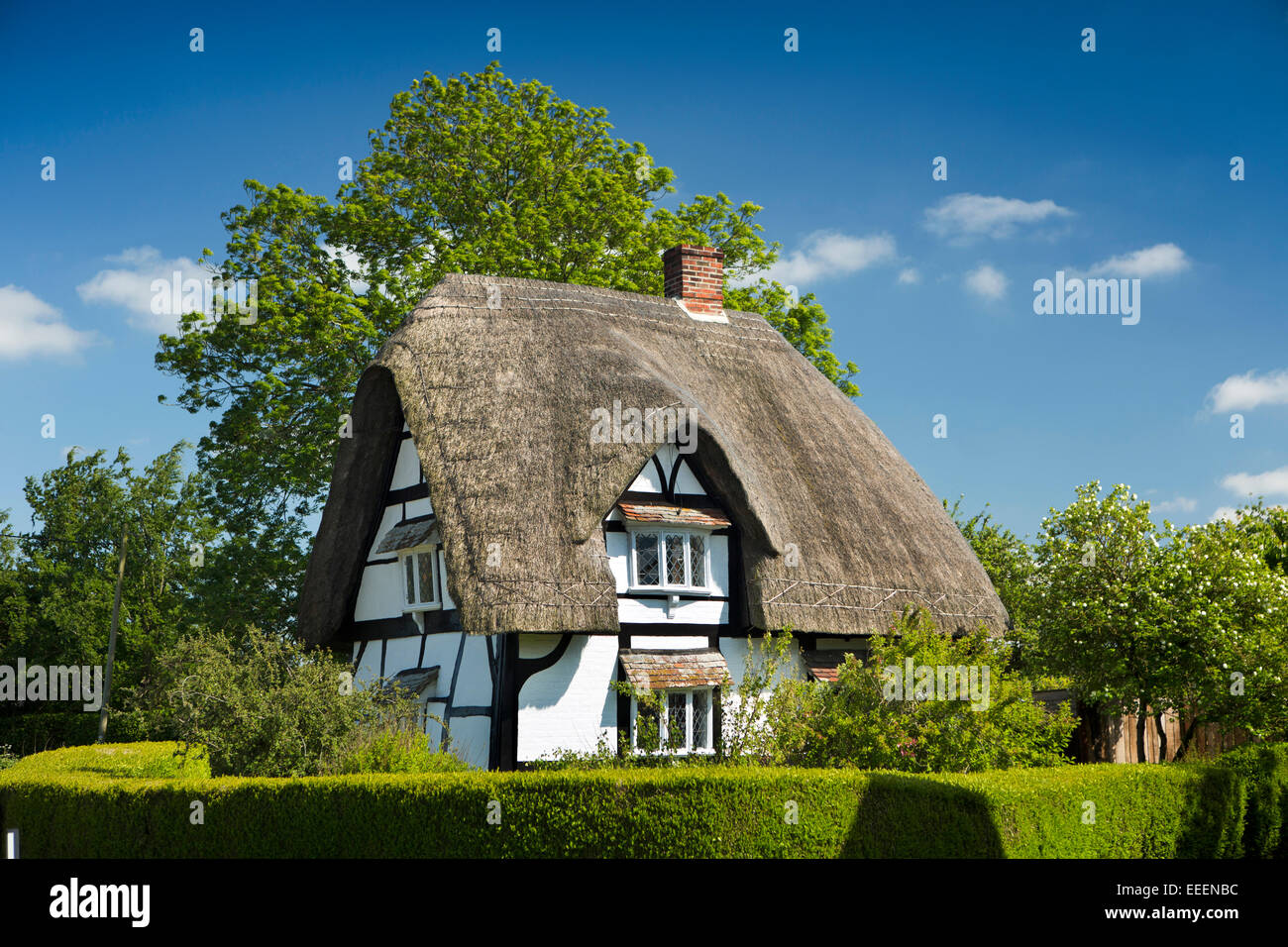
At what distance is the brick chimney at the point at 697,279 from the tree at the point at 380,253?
352 centimetres

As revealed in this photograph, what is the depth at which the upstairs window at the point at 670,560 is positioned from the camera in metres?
17.0

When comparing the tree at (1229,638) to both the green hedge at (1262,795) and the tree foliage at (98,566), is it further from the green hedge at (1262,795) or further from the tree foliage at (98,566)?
the tree foliage at (98,566)

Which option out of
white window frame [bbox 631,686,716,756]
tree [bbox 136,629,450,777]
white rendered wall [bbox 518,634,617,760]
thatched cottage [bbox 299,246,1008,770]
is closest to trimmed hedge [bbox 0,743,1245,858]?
tree [bbox 136,629,450,777]

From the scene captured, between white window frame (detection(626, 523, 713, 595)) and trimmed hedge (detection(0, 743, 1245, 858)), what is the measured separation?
18.2 feet

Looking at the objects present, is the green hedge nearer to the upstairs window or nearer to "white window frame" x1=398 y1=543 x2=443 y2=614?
the upstairs window

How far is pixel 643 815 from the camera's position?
36.1 feet

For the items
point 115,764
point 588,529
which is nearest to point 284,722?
point 588,529

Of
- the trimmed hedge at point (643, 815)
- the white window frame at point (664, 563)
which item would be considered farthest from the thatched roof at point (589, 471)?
the trimmed hedge at point (643, 815)

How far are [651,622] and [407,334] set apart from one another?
602 centimetres

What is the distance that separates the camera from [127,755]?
57.3 feet

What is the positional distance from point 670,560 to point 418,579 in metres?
3.96

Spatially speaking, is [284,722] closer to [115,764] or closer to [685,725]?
[115,764]
